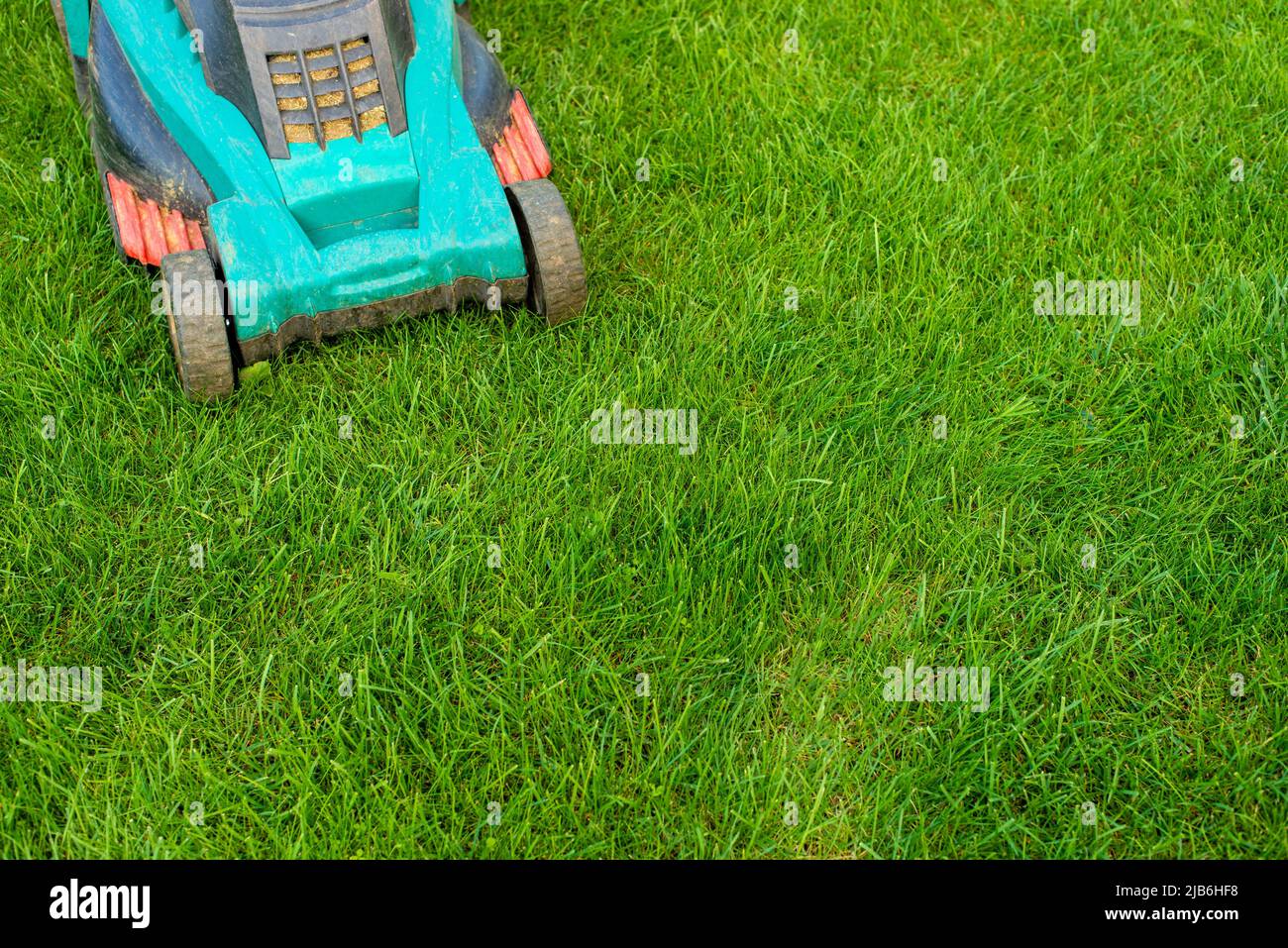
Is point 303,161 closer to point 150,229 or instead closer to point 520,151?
point 150,229

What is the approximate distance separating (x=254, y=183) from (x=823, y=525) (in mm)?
1518

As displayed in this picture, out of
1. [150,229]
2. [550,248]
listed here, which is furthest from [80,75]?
[550,248]

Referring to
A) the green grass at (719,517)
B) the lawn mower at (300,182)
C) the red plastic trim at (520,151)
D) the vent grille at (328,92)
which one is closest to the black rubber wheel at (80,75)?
the green grass at (719,517)

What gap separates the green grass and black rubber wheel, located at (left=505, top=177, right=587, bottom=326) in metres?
0.09

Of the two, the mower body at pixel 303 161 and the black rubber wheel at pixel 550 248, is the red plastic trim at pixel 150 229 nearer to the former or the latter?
the mower body at pixel 303 161

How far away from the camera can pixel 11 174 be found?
352 cm

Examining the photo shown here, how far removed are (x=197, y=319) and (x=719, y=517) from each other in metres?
1.23

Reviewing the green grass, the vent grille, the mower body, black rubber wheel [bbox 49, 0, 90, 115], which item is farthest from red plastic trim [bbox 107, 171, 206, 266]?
black rubber wheel [bbox 49, 0, 90, 115]

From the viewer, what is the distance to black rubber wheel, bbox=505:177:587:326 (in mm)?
3027

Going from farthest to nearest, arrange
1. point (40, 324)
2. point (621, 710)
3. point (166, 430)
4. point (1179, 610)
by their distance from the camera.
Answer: point (40, 324) < point (166, 430) < point (1179, 610) < point (621, 710)

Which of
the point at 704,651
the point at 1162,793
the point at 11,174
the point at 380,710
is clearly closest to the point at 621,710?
the point at 704,651

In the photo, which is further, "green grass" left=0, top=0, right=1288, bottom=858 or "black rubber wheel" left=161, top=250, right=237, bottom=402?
"black rubber wheel" left=161, top=250, right=237, bottom=402

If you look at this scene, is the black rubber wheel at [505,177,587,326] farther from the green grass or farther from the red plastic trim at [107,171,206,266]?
the red plastic trim at [107,171,206,266]
